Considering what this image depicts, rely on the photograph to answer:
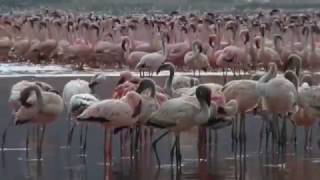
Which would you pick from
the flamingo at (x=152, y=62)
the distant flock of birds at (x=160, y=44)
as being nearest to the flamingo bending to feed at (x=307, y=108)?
the distant flock of birds at (x=160, y=44)

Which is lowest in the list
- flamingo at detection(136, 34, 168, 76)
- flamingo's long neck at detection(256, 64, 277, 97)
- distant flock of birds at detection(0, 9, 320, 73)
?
flamingo's long neck at detection(256, 64, 277, 97)

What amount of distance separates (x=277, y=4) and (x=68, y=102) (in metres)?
76.9

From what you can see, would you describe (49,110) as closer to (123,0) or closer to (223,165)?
(223,165)

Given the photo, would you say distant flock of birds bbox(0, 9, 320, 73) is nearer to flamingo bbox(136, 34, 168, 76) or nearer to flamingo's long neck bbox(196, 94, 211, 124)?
flamingo bbox(136, 34, 168, 76)

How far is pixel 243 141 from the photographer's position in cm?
1386

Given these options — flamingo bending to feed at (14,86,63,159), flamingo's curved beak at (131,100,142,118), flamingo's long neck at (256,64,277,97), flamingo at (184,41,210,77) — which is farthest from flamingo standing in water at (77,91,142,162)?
flamingo at (184,41,210,77)

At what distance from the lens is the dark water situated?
11992 mm

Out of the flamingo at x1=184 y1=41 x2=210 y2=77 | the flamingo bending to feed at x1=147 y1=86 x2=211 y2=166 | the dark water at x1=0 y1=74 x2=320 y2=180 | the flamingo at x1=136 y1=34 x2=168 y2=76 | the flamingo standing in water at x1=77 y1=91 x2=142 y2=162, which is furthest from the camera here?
the flamingo at x1=184 y1=41 x2=210 y2=77

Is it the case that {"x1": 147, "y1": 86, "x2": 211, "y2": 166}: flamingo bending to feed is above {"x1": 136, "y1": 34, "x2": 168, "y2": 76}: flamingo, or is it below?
below

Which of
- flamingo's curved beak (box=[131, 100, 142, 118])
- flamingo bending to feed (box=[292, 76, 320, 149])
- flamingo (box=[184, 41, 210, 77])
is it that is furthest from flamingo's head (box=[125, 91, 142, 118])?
flamingo (box=[184, 41, 210, 77])

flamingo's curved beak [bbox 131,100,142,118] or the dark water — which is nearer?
the dark water

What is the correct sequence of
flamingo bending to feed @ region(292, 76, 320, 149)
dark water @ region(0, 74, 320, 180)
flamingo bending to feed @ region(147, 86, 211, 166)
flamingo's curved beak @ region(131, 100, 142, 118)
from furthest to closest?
flamingo bending to feed @ region(292, 76, 320, 149), flamingo's curved beak @ region(131, 100, 142, 118), flamingo bending to feed @ region(147, 86, 211, 166), dark water @ region(0, 74, 320, 180)

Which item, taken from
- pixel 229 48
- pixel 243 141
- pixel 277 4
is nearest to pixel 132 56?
pixel 229 48

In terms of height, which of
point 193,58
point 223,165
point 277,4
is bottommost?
point 223,165
